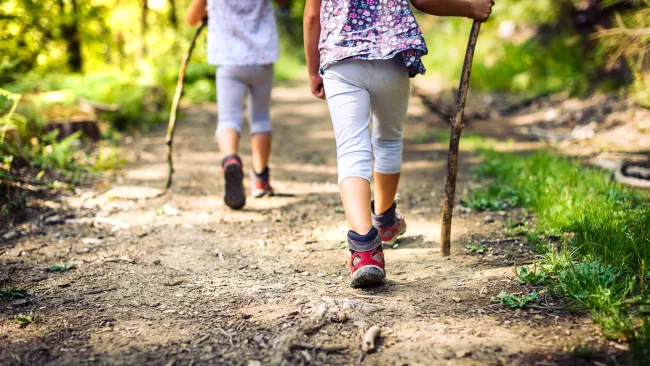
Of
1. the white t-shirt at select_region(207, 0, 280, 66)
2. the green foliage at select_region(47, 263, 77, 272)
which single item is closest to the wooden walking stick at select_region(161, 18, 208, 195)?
the white t-shirt at select_region(207, 0, 280, 66)

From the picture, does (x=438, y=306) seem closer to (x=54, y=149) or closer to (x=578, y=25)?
(x=54, y=149)

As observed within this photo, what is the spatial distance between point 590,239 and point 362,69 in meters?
1.47

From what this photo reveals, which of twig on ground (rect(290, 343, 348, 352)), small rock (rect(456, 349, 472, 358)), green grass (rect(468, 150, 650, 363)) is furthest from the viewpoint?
green grass (rect(468, 150, 650, 363))

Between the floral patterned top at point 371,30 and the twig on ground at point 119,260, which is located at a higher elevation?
the floral patterned top at point 371,30

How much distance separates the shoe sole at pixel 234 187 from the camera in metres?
4.02

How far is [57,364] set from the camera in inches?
77.4

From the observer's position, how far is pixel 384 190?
10.3 ft

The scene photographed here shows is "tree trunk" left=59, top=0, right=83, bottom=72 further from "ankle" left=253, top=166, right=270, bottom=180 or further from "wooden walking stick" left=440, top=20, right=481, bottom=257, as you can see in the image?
"wooden walking stick" left=440, top=20, right=481, bottom=257

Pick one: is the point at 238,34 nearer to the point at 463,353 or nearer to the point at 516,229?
the point at 516,229

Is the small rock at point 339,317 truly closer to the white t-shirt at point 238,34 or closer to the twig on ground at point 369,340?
the twig on ground at point 369,340

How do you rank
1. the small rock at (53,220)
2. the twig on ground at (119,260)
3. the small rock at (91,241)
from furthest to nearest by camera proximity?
the small rock at (53,220) → the small rock at (91,241) → the twig on ground at (119,260)

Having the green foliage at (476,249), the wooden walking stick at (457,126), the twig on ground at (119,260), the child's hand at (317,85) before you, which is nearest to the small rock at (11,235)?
the twig on ground at (119,260)

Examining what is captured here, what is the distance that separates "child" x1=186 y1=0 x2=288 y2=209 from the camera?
4.08 metres

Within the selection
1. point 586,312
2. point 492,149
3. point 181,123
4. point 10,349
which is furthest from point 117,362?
point 181,123
